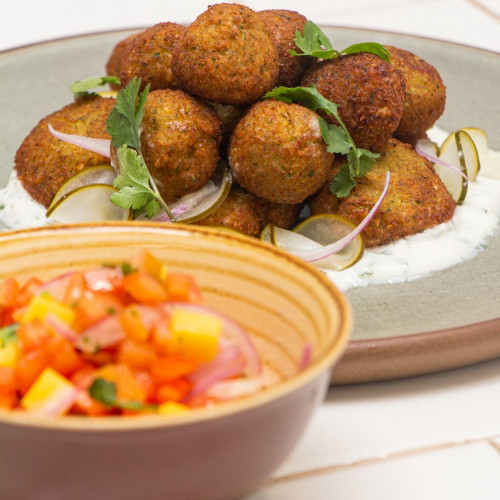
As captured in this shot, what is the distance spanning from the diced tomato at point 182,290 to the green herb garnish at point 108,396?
0.27 metres

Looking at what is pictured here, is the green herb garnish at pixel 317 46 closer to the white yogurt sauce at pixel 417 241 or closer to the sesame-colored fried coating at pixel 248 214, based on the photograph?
the sesame-colored fried coating at pixel 248 214

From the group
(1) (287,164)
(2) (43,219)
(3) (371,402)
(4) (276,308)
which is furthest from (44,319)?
(2) (43,219)

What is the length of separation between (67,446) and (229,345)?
457 mm

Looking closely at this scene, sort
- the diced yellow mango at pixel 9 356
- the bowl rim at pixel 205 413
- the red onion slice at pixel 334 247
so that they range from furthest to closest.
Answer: the red onion slice at pixel 334 247
the diced yellow mango at pixel 9 356
the bowl rim at pixel 205 413

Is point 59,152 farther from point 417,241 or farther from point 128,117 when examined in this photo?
point 417,241

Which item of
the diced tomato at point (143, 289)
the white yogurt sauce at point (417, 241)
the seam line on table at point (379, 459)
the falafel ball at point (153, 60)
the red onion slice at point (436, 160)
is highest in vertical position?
the diced tomato at point (143, 289)

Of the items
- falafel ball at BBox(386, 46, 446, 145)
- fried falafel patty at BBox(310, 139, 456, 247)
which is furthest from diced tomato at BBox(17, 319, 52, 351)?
falafel ball at BBox(386, 46, 446, 145)

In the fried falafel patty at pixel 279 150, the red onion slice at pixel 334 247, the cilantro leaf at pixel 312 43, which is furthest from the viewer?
the cilantro leaf at pixel 312 43

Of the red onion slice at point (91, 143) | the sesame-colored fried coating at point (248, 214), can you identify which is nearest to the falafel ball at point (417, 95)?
the sesame-colored fried coating at point (248, 214)

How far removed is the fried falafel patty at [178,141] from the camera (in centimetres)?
310

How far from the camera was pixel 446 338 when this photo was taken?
8.22ft

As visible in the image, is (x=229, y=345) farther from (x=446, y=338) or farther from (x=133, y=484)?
(x=446, y=338)

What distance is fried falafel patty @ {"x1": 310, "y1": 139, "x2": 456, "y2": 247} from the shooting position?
3266 mm

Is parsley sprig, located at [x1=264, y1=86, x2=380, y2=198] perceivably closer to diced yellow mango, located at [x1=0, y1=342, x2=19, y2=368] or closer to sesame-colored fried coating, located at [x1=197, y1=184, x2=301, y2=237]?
sesame-colored fried coating, located at [x1=197, y1=184, x2=301, y2=237]
